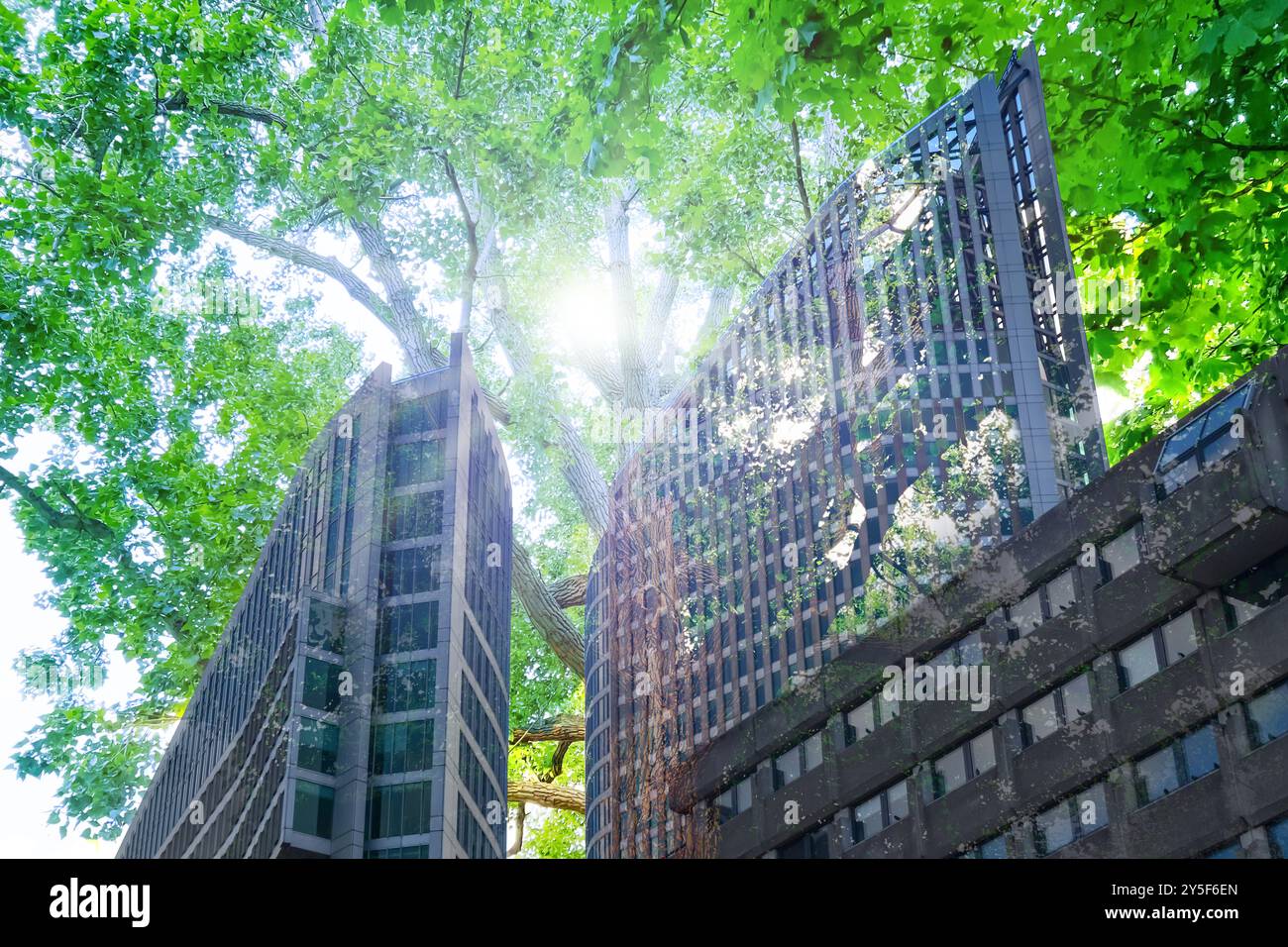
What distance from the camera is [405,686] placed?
21.7m

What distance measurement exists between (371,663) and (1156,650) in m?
11.7

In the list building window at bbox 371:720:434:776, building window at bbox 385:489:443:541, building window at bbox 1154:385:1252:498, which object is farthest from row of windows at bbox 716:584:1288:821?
building window at bbox 385:489:443:541

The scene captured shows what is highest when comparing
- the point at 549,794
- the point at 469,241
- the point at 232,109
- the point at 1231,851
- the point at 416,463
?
the point at 232,109

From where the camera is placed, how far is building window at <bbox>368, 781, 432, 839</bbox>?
65.0 feet

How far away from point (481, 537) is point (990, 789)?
1142 centimetres

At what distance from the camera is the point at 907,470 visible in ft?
69.4

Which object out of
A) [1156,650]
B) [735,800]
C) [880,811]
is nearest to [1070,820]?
[1156,650]

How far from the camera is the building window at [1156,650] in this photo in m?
17.3

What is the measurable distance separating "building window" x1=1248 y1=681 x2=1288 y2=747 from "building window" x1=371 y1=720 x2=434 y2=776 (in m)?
11.3

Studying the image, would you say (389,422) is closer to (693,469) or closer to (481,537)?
(481,537)

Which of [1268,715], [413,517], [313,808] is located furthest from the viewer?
[413,517]

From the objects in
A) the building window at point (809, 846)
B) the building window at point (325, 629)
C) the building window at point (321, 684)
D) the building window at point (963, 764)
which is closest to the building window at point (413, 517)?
the building window at point (325, 629)

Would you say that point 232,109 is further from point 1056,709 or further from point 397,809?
point 1056,709

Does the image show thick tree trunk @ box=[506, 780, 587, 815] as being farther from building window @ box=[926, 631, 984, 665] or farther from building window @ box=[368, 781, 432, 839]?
building window @ box=[926, 631, 984, 665]
